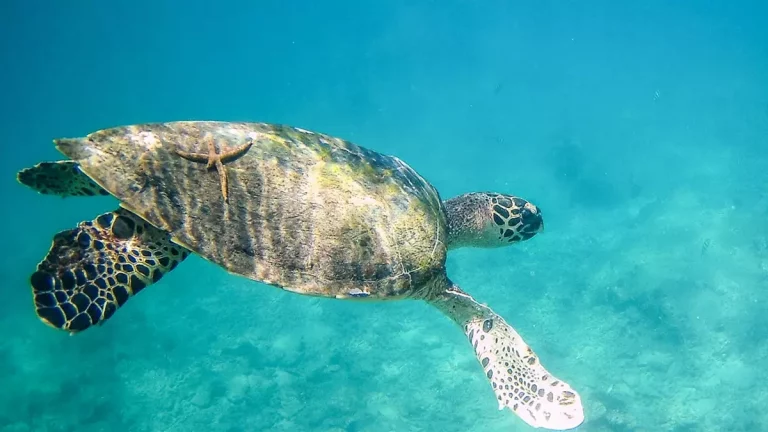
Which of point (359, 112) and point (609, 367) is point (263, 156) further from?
point (359, 112)

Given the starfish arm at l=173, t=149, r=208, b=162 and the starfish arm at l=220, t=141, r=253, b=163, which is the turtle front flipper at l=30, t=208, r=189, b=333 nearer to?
the starfish arm at l=173, t=149, r=208, b=162

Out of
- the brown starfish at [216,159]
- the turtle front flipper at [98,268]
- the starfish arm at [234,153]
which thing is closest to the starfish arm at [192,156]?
the brown starfish at [216,159]

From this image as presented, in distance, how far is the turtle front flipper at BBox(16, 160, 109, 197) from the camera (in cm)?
479

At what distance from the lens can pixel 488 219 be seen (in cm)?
635

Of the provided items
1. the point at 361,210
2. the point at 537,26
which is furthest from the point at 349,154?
the point at 537,26

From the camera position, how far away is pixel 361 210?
449 cm

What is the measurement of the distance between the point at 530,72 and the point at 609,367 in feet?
126

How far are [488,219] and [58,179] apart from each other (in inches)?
187

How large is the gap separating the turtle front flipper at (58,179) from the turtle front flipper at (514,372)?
369 cm

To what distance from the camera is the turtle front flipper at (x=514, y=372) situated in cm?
451

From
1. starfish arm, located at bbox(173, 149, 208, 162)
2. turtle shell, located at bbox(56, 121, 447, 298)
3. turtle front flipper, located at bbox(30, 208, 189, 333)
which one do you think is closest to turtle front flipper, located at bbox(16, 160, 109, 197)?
turtle front flipper, located at bbox(30, 208, 189, 333)

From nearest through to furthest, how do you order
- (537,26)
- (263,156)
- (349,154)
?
(263,156)
(349,154)
(537,26)

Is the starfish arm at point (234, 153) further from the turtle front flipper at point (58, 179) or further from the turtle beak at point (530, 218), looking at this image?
the turtle beak at point (530, 218)

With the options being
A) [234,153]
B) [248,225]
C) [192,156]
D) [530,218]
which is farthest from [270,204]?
[530,218]
